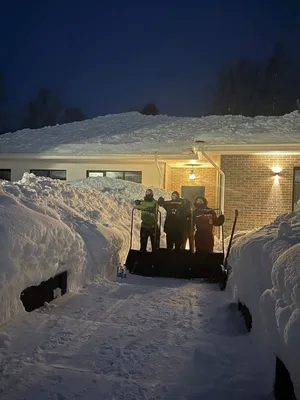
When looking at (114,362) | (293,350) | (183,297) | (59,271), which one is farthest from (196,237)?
(293,350)

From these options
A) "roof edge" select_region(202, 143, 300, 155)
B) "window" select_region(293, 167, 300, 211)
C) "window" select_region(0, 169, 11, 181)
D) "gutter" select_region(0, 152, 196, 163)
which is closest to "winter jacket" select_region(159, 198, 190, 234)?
"roof edge" select_region(202, 143, 300, 155)

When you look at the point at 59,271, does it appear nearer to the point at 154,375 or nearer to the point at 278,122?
the point at 154,375

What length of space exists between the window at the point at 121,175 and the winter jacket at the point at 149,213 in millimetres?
7332

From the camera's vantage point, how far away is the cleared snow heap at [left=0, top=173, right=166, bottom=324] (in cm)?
448

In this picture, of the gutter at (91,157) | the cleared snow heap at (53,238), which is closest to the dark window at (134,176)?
the gutter at (91,157)

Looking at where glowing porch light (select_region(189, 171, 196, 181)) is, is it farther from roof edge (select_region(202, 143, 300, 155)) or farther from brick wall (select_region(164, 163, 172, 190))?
A: roof edge (select_region(202, 143, 300, 155))

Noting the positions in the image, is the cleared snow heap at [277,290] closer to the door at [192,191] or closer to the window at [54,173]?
the door at [192,191]

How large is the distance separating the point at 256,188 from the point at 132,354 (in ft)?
31.1

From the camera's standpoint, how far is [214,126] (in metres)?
17.6

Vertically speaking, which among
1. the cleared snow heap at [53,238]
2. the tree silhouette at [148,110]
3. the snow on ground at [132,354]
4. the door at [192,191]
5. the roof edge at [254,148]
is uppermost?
the tree silhouette at [148,110]

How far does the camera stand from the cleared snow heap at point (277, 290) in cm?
227

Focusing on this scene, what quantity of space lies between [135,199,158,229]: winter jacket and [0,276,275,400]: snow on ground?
121 inches

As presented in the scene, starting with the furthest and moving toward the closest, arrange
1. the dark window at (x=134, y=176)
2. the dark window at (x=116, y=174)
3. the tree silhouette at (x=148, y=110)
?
the tree silhouette at (x=148, y=110) < the dark window at (x=116, y=174) < the dark window at (x=134, y=176)

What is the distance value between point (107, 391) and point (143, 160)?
12.4 m
